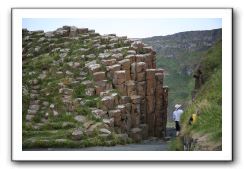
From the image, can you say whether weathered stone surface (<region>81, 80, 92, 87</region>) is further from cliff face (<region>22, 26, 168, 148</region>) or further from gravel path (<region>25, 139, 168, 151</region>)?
gravel path (<region>25, 139, 168, 151</region>)

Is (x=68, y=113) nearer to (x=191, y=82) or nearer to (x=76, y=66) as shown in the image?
(x=76, y=66)

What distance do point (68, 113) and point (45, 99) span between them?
446mm

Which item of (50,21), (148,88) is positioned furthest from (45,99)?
(148,88)

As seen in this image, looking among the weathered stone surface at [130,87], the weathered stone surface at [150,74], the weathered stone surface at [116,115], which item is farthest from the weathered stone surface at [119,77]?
the weathered stone surface at [150,74]

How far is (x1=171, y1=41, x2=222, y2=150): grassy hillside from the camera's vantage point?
38.4 ft

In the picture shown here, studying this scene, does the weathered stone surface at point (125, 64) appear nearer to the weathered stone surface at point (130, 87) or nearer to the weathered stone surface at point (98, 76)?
the weathered stone surface at point (130, 87)

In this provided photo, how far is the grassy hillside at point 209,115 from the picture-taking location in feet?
38.4

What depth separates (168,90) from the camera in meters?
14.0

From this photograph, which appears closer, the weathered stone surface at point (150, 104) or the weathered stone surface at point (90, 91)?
the weathered stone surface at point (90, 91)

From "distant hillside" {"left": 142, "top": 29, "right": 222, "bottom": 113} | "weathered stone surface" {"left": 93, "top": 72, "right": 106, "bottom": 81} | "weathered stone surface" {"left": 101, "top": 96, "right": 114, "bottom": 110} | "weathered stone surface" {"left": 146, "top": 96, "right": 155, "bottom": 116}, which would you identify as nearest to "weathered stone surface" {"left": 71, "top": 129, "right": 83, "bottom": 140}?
"weathered stone surface" {"left": 101, "top": 96, "right": 114, "bottom": 110}

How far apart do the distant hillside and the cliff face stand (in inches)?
7.6

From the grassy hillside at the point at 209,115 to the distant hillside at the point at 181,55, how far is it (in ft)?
0.74

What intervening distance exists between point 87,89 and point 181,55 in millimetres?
1776

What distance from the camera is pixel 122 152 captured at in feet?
38.7
